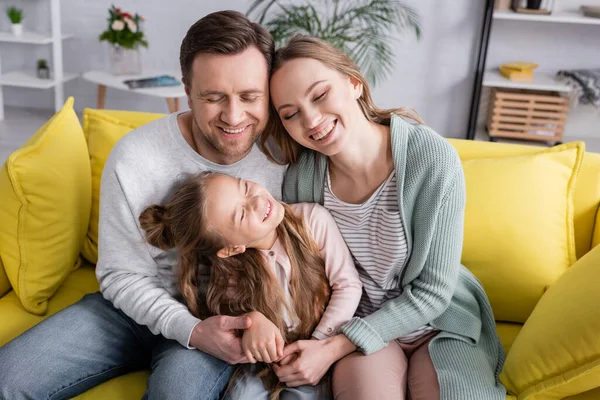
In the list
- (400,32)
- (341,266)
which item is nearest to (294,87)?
(341,266)

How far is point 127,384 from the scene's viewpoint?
1.50 m

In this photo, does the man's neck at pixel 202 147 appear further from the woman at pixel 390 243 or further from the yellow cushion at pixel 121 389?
the yellow cushion at pixel 121 389

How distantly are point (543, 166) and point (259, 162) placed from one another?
2.49 ft

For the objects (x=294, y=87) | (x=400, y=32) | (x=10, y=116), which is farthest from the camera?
(x=10, y=116)

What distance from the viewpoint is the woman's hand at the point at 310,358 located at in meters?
1.40

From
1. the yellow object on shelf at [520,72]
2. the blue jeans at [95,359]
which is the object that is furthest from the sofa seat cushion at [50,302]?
the yellow object on shelf at [520,72]

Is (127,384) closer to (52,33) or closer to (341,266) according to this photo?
(341,266)

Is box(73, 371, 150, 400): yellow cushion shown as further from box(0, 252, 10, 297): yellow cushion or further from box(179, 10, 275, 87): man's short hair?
box(179, 10, 275, 87): man's short hair

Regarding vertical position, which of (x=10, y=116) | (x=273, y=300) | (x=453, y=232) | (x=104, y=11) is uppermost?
(x=104, y=11)

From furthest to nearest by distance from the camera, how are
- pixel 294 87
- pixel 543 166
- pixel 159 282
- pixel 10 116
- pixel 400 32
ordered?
1. pixel 10 116
2. pixel 400 32
3. pixel 543 166
4. pixel 159 282
5. pixel 294 87

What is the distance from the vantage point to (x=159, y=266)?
1589 millimetres

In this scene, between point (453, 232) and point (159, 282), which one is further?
point (159, 282)

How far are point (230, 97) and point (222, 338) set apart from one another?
Result: 0.54m

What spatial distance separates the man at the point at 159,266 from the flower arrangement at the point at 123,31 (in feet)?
8.02
